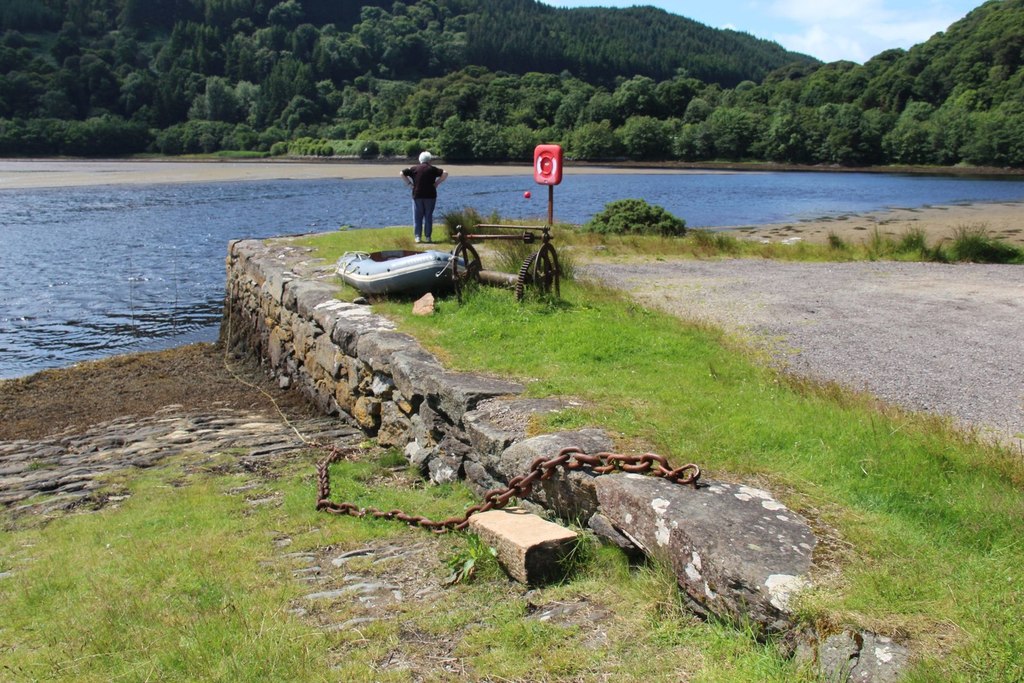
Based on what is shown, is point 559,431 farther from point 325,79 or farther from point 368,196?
point 325,79

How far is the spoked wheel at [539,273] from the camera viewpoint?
341 inches

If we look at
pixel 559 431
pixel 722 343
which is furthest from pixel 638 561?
pixel 722 343

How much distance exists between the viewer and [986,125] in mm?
79812

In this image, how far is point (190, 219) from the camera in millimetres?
37656

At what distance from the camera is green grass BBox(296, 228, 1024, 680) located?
9.95 feet

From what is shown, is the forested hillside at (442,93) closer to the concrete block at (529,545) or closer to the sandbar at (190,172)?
the sandbar at (190,172)

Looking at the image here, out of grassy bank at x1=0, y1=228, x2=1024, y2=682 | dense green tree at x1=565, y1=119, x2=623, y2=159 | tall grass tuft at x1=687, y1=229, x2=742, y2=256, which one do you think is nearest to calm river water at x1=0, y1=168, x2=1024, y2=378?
tall grass tuft at x1=687, y1=229, x2=742, y2=256

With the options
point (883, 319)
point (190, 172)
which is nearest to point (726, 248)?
point (883, 319)

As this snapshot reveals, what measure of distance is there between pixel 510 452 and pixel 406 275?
15.7 ft

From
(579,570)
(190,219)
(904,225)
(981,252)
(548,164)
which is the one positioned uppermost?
(548,164)

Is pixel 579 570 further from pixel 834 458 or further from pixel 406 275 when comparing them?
pixel 406 275

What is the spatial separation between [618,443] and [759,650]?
177cm

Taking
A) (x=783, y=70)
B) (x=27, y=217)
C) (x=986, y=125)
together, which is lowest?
(x=27, y=217)

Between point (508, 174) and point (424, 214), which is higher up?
point (424, 214)
